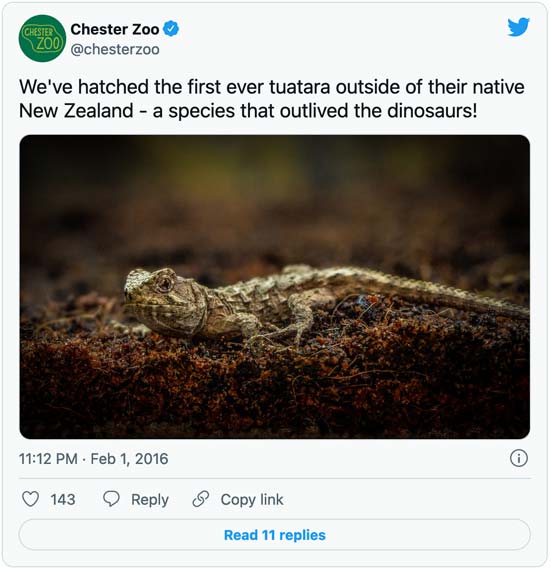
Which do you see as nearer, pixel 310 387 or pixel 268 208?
pixel 310 387
